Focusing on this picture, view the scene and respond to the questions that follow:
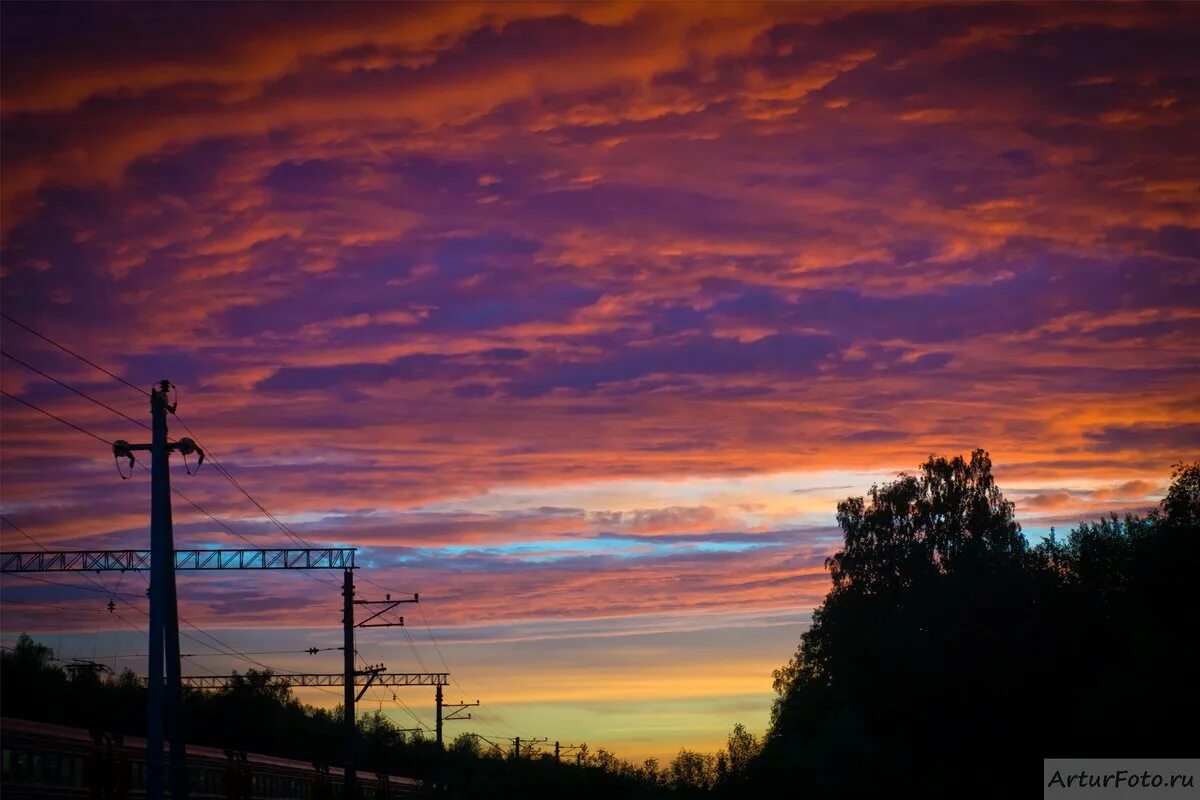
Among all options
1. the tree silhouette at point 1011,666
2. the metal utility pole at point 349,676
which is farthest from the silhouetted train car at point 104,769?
the tree silhouette at point 1011,666

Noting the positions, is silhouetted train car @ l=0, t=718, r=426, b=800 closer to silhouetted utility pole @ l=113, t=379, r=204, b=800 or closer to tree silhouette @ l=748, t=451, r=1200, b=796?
silhouetted utility pole @ l=113, t=379, r=204, b=800

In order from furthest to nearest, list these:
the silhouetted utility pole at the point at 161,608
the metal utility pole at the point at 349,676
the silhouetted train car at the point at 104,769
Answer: the metal utility pole at the point at 349,676, the silhouetted train car at the point at 104,769, the silhouetted utility pole at the point at 161,608

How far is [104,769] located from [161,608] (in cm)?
1112

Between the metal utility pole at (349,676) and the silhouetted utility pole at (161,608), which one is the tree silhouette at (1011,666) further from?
the silhouetted utility pole at (161,608)

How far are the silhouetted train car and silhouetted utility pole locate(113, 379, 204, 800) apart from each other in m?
3.84

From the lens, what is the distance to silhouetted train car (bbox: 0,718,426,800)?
36500 millimetres

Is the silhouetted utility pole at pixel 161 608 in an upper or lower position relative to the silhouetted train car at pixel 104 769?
upper

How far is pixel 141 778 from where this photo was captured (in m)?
44.9

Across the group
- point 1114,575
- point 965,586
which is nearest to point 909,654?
point 965,586

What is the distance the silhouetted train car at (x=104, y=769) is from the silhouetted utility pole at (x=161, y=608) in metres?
3.84

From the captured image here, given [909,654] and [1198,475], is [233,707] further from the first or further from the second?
[1198,475]

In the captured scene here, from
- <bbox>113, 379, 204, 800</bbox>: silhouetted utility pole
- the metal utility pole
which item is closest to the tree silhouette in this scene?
the metal utility pole

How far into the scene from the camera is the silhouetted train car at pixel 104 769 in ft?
120

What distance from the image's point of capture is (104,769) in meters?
42.0
